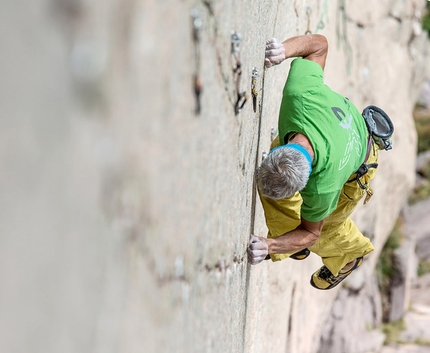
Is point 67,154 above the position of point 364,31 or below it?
below

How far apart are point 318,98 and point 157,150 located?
34.7 inches

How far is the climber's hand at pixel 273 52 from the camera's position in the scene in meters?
1.74

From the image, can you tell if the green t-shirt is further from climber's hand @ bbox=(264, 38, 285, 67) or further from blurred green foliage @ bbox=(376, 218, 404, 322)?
blurred green foliage @ bbox=(376, 218, 404, 322)

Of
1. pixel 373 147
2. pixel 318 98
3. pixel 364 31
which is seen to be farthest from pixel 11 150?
pixel 364 31

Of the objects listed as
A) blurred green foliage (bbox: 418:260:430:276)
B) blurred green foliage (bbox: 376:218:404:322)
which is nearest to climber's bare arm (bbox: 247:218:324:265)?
blurred green foliage (bbox: 376:218:404:322)

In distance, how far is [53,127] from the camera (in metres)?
0.65

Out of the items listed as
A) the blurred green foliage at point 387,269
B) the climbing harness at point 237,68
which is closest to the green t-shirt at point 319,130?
the climbing harness at point 237,68

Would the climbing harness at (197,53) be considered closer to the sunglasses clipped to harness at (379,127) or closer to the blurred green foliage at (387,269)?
the sunglasses clipped to harness at (379,127)

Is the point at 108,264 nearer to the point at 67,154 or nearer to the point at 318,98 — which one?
the point at 67,154

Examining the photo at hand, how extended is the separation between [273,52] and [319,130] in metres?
0.28

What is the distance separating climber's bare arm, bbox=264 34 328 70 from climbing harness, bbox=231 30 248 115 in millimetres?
338

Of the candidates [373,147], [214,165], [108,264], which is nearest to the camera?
[108,264]

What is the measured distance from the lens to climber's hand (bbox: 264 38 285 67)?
174cm

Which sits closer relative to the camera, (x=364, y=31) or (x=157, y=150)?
(x=157, y=150)
